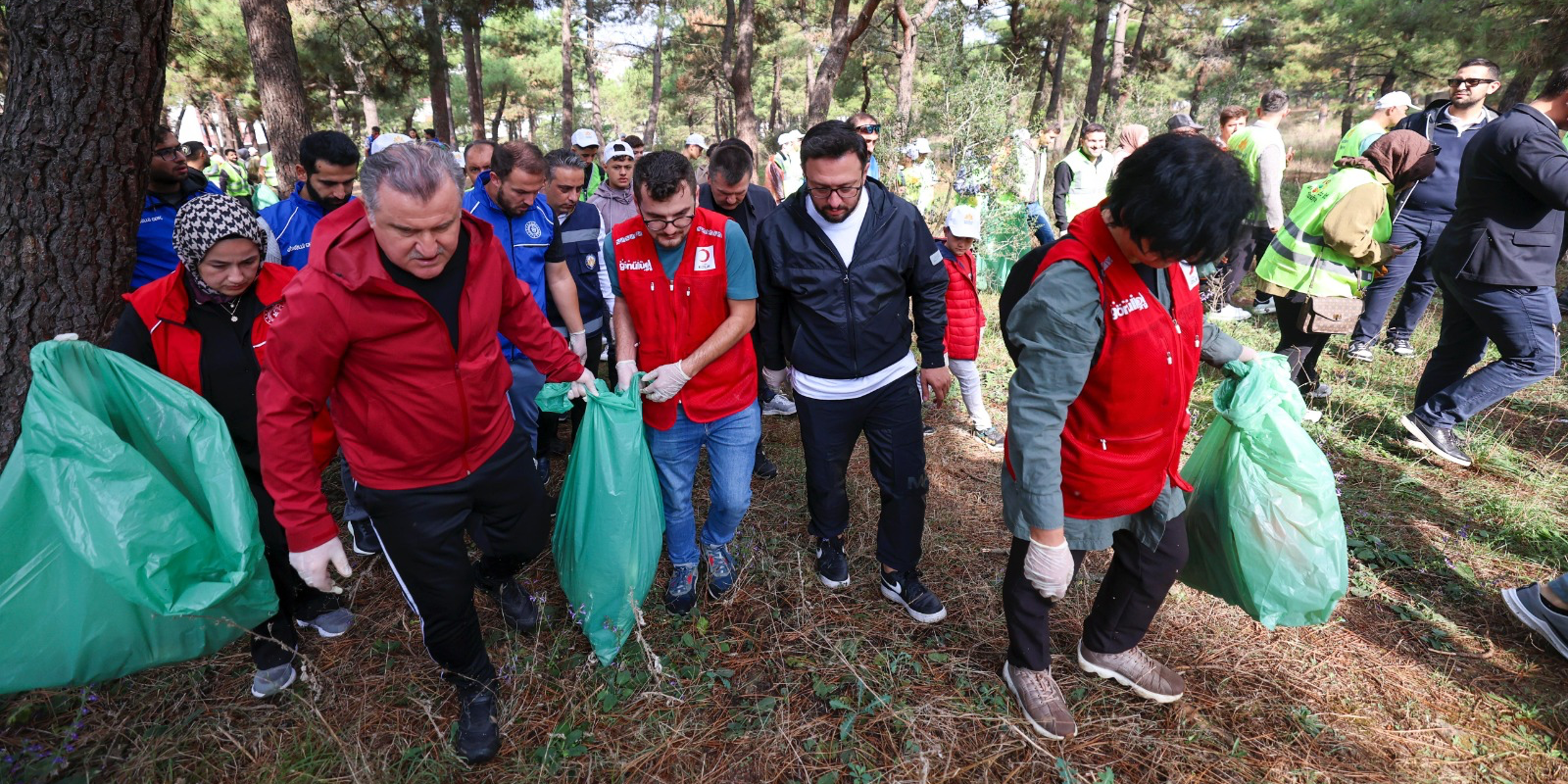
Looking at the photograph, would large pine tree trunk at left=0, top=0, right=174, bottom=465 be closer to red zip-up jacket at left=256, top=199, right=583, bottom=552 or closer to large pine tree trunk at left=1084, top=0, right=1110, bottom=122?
red zip-up jacket at left=256, top=199, right=583, bottom=552

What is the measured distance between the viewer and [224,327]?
2080 mm

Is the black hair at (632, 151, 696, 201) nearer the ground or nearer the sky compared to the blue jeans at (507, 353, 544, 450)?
nearer the sky

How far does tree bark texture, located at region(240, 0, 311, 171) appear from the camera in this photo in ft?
15.5

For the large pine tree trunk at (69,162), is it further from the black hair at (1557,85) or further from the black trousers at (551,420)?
the black hair at (1557,85)

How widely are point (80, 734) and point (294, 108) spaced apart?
14.6ft

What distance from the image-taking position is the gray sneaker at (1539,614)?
91.7 inches

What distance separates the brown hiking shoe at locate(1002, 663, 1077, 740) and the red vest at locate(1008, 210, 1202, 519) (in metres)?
0.58

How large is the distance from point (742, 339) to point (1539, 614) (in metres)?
2.87

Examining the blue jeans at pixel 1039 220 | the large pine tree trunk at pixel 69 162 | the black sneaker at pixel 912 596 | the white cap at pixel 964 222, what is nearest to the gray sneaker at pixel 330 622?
the large pine tree trunk at pixel 69 162

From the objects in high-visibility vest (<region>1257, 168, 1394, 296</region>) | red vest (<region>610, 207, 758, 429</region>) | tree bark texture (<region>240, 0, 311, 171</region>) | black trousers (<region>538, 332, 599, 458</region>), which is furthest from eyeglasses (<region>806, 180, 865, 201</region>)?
tree bark texture (<region>240, 0, 311, 171</region>)

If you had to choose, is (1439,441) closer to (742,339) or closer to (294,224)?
(742,339)

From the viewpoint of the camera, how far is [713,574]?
109 inches

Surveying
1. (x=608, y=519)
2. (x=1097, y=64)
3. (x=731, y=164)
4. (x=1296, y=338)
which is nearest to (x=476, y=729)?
(x=608, y=519)

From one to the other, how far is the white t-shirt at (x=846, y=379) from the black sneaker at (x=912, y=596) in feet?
2.51
